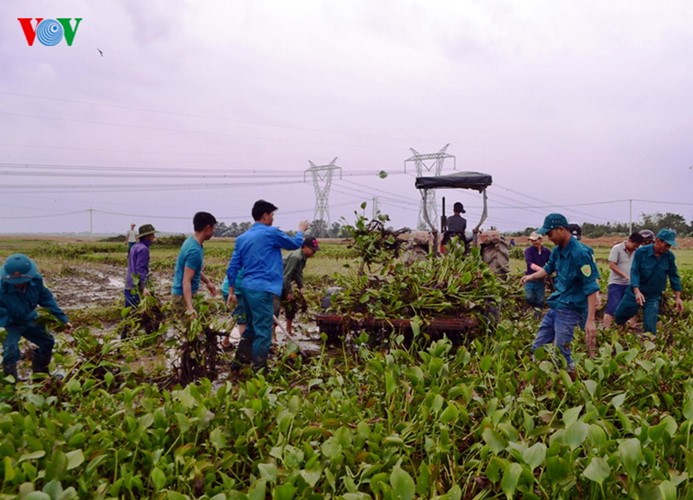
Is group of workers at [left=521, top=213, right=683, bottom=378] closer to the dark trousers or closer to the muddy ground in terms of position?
the dark trousers

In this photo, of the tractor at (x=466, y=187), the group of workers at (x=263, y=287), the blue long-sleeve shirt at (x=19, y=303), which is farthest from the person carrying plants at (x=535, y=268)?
the blue long-sleeve shirt at (x=19, y=303)

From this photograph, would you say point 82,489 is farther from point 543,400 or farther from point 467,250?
point 467,250

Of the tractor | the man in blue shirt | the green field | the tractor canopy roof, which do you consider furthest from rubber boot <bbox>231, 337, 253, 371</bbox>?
the tractor canopy roof

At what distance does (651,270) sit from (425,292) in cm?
250

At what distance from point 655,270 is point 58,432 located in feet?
18.6

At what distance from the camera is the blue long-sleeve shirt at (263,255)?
494 cm

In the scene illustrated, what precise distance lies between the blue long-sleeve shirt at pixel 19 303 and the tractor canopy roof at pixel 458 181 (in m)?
4.97

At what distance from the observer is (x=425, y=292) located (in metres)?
5.35

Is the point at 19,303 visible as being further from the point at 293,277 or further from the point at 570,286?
the point at 570,286

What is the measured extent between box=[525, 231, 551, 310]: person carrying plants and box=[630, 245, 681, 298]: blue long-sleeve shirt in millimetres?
1019

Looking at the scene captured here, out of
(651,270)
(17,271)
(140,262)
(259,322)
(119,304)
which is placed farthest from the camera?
(119,304)

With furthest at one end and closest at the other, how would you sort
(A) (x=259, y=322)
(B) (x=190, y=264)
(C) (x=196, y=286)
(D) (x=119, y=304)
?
(D) (x=119, y=304), (C) (x=196, y=286), (B) (x=190, y=264), (A) (x=259, y=322)

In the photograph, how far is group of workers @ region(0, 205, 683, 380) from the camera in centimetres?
435

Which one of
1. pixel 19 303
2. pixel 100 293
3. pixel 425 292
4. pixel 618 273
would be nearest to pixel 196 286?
pixel 19 303
